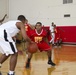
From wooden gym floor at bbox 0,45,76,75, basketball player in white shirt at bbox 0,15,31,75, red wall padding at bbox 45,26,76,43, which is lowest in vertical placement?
red wall padding at bbox 45,26,76,43

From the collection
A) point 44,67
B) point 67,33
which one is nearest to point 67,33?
point 67,33

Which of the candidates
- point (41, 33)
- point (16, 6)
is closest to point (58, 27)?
point (16, 6)

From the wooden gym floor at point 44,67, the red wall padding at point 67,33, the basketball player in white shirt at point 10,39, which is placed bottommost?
the red wall padding at point 67,33

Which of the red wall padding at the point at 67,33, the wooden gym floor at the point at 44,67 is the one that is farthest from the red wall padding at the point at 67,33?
the wooden gym floor at the point at 44,67

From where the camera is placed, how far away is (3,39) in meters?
5.35

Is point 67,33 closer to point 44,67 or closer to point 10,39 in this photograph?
point 44,67

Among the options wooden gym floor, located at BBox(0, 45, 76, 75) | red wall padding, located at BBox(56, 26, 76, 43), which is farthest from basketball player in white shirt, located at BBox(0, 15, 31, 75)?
red wall padding, located at BBox(56, 26, 76, 43)

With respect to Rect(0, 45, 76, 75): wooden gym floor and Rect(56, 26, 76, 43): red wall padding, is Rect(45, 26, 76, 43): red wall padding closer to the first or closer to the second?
Rect(56, 26, 76, 43): red wall padding

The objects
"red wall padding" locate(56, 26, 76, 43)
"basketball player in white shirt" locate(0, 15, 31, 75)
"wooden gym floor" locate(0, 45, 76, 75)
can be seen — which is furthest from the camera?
"red wall padding" locate(56, 26, 76, 43)

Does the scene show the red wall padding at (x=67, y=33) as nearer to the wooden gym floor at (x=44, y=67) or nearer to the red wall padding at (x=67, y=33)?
the red wall padding at (x=67, y=33)

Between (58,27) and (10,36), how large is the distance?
15.3 metres

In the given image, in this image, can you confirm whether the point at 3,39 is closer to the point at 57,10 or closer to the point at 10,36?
the point at 10,36

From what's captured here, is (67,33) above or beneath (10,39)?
beneath

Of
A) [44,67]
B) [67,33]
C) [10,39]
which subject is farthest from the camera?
[67,33]
